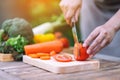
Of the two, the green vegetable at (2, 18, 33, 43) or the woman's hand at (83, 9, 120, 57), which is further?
the green vegetable at (2, 18, 33, 43)

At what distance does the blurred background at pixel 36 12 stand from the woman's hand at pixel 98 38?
1.17m

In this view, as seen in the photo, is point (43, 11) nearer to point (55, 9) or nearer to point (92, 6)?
point (55, 9)

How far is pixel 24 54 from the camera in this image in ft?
4.99

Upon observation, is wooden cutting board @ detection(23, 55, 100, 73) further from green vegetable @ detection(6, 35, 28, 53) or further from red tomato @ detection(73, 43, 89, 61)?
green vegetable @ detection(6, 35, 28, 53)

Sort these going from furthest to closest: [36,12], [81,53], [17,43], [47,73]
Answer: [36,12] < [17,43] < [81,53] < [47,73]

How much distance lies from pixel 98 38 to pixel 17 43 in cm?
40

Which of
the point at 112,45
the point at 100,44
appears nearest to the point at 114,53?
the point at 112,45

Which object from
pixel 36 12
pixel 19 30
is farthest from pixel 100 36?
pixel 36 12

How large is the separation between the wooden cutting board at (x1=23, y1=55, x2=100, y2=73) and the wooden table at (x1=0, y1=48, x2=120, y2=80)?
0.02 meters

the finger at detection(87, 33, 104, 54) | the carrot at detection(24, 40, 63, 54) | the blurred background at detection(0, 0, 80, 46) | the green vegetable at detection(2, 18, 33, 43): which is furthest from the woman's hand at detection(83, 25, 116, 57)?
the blurred background at detection(0, 0, 80, 46)

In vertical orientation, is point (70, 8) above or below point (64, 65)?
above

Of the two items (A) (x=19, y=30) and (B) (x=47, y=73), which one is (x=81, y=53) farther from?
(A) (x=19, y=30)

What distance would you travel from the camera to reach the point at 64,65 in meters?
1.25

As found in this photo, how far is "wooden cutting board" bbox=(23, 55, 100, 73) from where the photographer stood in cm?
123
